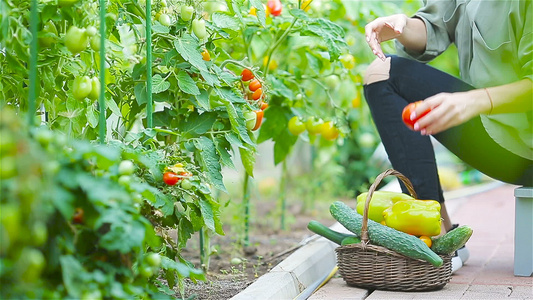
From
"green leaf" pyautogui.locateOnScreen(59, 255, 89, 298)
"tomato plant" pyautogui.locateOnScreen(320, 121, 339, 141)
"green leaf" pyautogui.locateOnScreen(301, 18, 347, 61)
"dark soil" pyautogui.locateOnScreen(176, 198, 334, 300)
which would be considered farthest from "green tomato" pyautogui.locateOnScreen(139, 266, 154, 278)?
"tomato plant" pyautogui.locateOnScreen(320, 121, 339, 141)

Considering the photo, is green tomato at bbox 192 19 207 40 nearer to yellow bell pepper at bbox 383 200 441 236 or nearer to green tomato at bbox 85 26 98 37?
green tomato at bbox 85 26 98 37

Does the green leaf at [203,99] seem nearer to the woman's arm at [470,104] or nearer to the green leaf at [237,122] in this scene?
the green leaf at [237,122]

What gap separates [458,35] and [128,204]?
1.66m

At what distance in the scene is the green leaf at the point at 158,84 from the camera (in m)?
2.13

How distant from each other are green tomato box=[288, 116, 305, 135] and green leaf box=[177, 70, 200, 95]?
A: 79 cm

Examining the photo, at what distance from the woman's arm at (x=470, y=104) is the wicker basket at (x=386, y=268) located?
327mm

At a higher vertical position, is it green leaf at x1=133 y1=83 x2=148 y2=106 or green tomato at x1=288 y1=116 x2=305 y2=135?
green leaf at x1=133 y1=83 x2=148 y2=106

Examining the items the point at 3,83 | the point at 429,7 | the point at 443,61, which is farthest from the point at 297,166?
the point at 3,83

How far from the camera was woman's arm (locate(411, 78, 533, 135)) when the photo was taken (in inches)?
79.0

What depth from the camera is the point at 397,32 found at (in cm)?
255

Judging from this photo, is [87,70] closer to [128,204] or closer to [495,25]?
[128,204]

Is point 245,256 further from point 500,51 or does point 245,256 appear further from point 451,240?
point 500,51

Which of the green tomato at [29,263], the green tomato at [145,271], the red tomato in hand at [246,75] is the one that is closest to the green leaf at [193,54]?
the red tomato in hand at [246,75]

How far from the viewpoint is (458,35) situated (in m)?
2.65
